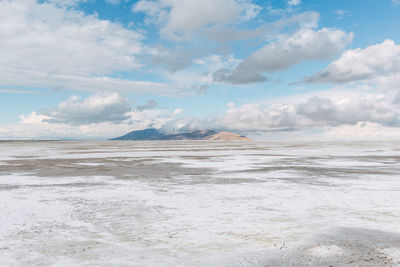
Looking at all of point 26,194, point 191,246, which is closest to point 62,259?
point 191,246

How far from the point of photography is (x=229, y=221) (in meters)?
10.3

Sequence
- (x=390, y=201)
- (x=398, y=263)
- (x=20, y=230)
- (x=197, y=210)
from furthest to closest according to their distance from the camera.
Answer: (x=390, y=201), (x=197, y=210), (x=20, y=230), (x=398, y=263)

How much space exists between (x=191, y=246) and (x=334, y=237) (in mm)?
3675

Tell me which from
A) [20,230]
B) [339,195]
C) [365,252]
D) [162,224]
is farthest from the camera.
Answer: [339,195]

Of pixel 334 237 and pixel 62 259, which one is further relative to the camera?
pixel 334 237

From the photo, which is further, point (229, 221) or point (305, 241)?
point (229, 221)

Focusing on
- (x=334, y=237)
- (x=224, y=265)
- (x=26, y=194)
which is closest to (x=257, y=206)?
(x=334, y=237)

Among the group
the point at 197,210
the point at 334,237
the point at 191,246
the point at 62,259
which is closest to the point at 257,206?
the point at 197,210

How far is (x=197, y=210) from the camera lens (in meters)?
11.7

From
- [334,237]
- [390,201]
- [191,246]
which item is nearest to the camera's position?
[191,246]

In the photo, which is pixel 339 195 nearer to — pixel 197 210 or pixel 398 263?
pixel 197 210

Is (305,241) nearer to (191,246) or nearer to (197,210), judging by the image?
(191,246)

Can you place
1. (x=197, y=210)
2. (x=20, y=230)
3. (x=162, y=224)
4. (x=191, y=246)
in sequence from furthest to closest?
Answer: (x=197, y=210) → (x=162, y=224) → (x=20, y=230) → (x=191, y=246)

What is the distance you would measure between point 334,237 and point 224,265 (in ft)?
11.1
